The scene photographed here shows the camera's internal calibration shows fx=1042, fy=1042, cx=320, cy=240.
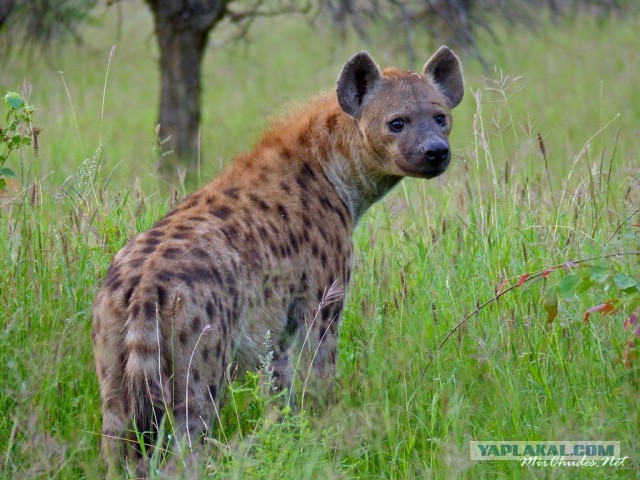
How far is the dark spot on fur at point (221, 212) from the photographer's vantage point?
3.79 meters

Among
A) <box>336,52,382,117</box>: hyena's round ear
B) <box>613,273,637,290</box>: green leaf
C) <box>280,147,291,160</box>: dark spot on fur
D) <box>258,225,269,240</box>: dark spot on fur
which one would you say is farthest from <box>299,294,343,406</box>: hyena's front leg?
<box>613,273,637,290</box>: green leaf

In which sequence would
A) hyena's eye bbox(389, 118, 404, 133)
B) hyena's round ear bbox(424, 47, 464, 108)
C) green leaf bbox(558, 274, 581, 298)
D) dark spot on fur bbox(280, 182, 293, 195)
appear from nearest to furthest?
green leaf bbox(558, 274, 581, 298)
dark spot on fur bbox(280, 182, 293, 195)
hyena's eye bbox(389, 118, 404, 133)
hyena's round ear bbox(424, 47, 464, 108)

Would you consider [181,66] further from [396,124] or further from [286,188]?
[286,188]

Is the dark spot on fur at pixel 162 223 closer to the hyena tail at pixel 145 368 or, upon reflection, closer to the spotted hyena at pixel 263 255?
the spotted hyena at pixel 263 255

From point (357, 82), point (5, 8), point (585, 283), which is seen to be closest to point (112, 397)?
point (585, 283)

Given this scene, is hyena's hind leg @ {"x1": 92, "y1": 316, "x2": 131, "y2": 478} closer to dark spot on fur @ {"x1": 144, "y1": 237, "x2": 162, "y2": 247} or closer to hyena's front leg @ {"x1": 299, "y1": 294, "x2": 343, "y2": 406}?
dark spot on fur @ {"x1": 144, "y1": 237, "x2": 162, "y2": 247}

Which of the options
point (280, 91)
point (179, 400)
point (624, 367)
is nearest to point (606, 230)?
point (624, 367)

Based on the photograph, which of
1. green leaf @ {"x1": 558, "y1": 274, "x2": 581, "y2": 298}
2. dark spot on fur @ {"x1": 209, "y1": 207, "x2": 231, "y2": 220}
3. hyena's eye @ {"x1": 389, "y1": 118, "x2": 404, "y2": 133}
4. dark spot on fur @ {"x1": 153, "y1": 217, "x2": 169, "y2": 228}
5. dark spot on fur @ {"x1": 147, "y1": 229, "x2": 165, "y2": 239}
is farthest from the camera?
hyena's eye @ {"x1": 389, "y1": 118, "x2": 404, "y2": 133}

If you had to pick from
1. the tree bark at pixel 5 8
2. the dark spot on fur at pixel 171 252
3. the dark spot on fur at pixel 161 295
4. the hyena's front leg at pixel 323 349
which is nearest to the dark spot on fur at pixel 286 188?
the hyena's front leg at pixel 323 349

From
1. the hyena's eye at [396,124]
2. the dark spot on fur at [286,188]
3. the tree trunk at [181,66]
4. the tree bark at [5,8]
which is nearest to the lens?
the dark spot on fur at [286,188]

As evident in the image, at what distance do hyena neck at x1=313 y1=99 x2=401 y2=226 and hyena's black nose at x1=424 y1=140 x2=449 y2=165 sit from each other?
1.11 feet

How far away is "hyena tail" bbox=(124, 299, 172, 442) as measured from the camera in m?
3.14

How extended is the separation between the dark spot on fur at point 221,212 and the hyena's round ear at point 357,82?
97 cm

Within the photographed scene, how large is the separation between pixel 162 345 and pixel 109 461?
1.45 ft
